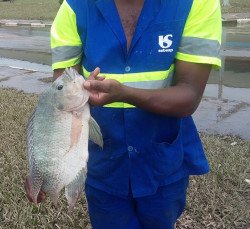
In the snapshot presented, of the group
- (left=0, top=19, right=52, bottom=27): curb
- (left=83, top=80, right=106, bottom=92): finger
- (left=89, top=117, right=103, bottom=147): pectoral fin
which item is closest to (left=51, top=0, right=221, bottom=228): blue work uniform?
(left=89, top=117, right=103, bottom=147): pectoral fin

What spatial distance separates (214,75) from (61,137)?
7.31m

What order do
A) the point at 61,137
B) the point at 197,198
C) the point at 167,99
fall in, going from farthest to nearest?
the point at 197,198
the point at 167,99
the point at 61,137

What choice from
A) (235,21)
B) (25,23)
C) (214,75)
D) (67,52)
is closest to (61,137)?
(67,52)

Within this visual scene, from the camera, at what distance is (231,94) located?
7625 mm

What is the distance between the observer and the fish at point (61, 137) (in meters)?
1.91

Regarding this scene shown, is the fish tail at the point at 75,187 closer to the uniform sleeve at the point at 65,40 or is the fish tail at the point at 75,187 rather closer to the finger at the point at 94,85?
the finger at the point at 94,85

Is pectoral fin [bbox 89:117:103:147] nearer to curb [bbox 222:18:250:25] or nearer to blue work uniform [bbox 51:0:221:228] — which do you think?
blue work uniform [bbox 51:0:221:228]

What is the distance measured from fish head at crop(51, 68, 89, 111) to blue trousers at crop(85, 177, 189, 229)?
0.60 meters

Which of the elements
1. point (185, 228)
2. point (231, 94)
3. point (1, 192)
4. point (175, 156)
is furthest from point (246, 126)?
point (175, 156)

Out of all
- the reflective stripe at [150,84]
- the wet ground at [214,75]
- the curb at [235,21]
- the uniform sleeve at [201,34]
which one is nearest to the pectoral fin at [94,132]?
the reflective stripe at [150,84]

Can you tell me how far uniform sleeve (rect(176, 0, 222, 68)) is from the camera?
6.93 feet

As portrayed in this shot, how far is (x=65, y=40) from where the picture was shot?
2.22 metres

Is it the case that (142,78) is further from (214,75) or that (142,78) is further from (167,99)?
(214,75)

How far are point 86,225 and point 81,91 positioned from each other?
1.93 m
